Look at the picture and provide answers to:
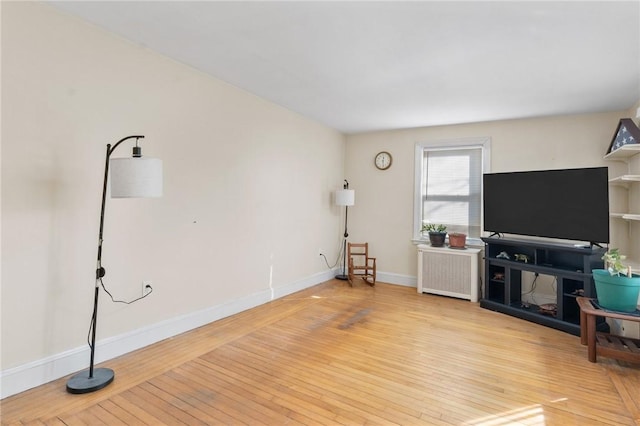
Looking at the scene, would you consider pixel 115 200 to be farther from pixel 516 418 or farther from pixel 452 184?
pixel 452 184

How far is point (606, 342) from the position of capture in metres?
2.77

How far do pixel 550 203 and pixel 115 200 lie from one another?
170 inches

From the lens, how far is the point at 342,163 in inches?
226

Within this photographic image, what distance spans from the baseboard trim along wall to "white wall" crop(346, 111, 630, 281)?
2.15 meters

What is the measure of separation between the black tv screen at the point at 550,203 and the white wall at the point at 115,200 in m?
2.81

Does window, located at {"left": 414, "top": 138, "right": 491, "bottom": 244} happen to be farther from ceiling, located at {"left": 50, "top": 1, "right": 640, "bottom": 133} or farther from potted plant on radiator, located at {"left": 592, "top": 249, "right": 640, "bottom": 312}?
potted plant on radiator, located at {"left": 592, "top": 249, "right": 640, "bottom": 312}

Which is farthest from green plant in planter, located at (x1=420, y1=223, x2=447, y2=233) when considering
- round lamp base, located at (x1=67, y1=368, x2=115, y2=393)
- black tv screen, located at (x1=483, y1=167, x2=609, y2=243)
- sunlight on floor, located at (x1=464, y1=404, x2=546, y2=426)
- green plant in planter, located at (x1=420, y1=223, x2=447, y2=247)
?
round lamp base, located at (x1=67, y1=368, x2=115, y2=393)

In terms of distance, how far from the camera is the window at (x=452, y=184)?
4.72 metres

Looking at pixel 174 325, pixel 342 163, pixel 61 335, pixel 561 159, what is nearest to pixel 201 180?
pixel 174 325

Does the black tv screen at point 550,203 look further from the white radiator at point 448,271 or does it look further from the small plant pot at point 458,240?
the white radiator at point 448,271

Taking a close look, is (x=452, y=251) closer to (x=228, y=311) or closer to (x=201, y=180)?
(x=228, y=311)

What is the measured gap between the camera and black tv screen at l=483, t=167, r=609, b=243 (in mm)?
3322

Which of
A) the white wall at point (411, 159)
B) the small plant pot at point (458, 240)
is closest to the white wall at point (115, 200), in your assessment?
the white wall at point (411, 159)

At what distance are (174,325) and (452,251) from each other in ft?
11.5
